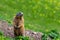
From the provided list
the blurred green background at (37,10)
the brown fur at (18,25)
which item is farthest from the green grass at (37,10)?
the brown fur at (18,25)

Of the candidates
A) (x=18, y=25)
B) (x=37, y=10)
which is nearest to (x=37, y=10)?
(x=37, y=10)

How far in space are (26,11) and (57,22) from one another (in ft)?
10.7

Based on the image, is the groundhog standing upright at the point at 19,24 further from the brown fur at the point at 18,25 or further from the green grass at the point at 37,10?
the green grass at the point at 37,10

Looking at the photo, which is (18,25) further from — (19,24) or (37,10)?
(37,10)

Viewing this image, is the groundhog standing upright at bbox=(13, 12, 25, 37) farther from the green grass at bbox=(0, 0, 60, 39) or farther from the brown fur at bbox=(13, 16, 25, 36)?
the green grass at bbox=(0, 0, 60, 39)

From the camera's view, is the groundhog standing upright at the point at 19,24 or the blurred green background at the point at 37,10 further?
the blurred green background at the point at 37,10

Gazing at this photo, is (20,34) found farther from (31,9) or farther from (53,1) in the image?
(53,1)

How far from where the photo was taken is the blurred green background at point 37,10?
944 inches

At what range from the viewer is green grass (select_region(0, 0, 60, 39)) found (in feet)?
78.7

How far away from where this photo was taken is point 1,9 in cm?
2498

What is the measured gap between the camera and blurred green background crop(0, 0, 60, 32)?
24.0m

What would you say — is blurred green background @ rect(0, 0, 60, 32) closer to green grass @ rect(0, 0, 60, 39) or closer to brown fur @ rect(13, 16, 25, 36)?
green grass @ rect(0, 0, 60, 39)

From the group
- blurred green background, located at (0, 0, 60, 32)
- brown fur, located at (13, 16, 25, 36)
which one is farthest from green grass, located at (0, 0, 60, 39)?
brown fur, located at (13, 16, 25, 36)

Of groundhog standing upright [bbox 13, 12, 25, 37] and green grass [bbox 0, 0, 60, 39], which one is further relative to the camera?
green grass [bbox 0, 0, 60, 39]
